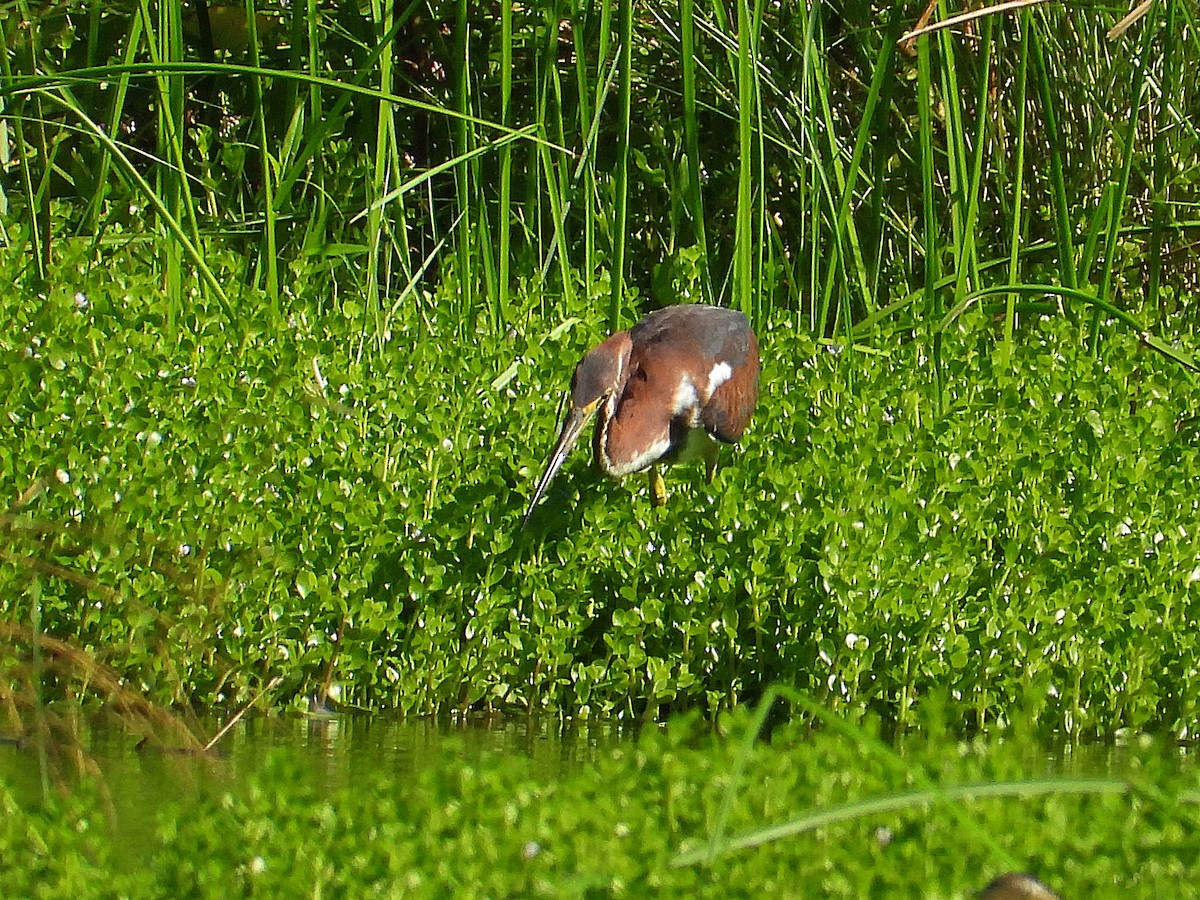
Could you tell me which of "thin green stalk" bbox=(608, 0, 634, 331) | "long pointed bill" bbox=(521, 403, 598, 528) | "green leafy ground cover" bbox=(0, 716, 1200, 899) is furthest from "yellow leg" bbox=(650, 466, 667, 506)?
"green leafy ground cover" bbox=(0, 716, 1200, 899)

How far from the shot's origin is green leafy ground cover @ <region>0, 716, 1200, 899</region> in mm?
2961

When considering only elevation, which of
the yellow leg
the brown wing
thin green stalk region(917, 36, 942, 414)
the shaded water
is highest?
thin green stalk region(917, 36, 942, 414)

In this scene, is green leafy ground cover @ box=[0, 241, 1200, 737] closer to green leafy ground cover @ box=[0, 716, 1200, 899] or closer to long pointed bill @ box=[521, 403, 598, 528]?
long pointed bill @ box=[521, 403, 598, 528]

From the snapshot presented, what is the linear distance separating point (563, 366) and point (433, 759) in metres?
1.64

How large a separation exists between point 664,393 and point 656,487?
1.25 feet

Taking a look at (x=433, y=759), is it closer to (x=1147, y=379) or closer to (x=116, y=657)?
(x=116, y=657)

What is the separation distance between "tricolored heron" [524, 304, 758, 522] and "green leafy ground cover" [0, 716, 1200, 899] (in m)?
1.78

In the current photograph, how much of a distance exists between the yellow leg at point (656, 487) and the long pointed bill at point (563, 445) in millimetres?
465

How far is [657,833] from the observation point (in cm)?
315

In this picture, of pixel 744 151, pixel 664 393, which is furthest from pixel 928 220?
pixel 664 393

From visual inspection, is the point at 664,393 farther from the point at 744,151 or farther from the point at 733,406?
the point at 744,151

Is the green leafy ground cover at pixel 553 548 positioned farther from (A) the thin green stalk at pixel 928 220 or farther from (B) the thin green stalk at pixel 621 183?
(B) the thin green stalk at pixel 621 183

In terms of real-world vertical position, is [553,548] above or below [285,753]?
below

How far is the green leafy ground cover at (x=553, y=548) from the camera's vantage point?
4945mm
